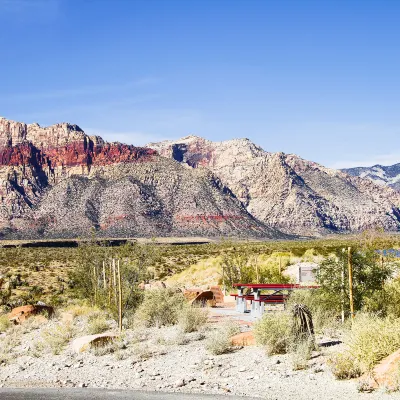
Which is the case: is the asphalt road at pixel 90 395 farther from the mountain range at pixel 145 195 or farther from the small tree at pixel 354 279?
the mountain range at pixel 145 195

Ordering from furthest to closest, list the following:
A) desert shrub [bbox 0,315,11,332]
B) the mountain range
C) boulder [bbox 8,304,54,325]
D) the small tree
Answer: the mountain range < boulder [bbox 8,304,54,325] < desert shrub [bbox 0,315,11,332] < the small tree

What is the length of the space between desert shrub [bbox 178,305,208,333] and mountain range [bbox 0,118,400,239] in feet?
300

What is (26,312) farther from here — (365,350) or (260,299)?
(365,350)

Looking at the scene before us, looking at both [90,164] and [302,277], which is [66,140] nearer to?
[90,164]

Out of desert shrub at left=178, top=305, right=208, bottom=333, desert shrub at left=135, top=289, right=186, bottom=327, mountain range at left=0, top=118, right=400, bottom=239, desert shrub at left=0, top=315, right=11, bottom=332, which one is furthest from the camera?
mountain range at left=0, top=118, right=400, bottom=239

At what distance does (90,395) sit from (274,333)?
4.01 metres

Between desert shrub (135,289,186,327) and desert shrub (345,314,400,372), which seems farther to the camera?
desert shrub (135,289,186,327)

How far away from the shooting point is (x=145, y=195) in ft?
426

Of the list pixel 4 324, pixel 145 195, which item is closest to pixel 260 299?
pixel 4 324

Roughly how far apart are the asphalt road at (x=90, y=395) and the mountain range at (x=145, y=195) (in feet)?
313

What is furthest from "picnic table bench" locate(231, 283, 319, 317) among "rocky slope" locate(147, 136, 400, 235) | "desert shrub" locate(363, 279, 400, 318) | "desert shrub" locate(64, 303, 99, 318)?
"rocky slope" locate(147, 136, 400, 235)

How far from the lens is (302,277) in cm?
2664

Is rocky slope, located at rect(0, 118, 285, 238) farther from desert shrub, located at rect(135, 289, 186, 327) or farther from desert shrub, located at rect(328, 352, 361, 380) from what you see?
desert shrub, located at rect(328, 352, 361, 380)

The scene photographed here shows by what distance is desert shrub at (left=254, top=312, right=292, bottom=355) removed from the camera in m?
12.7
